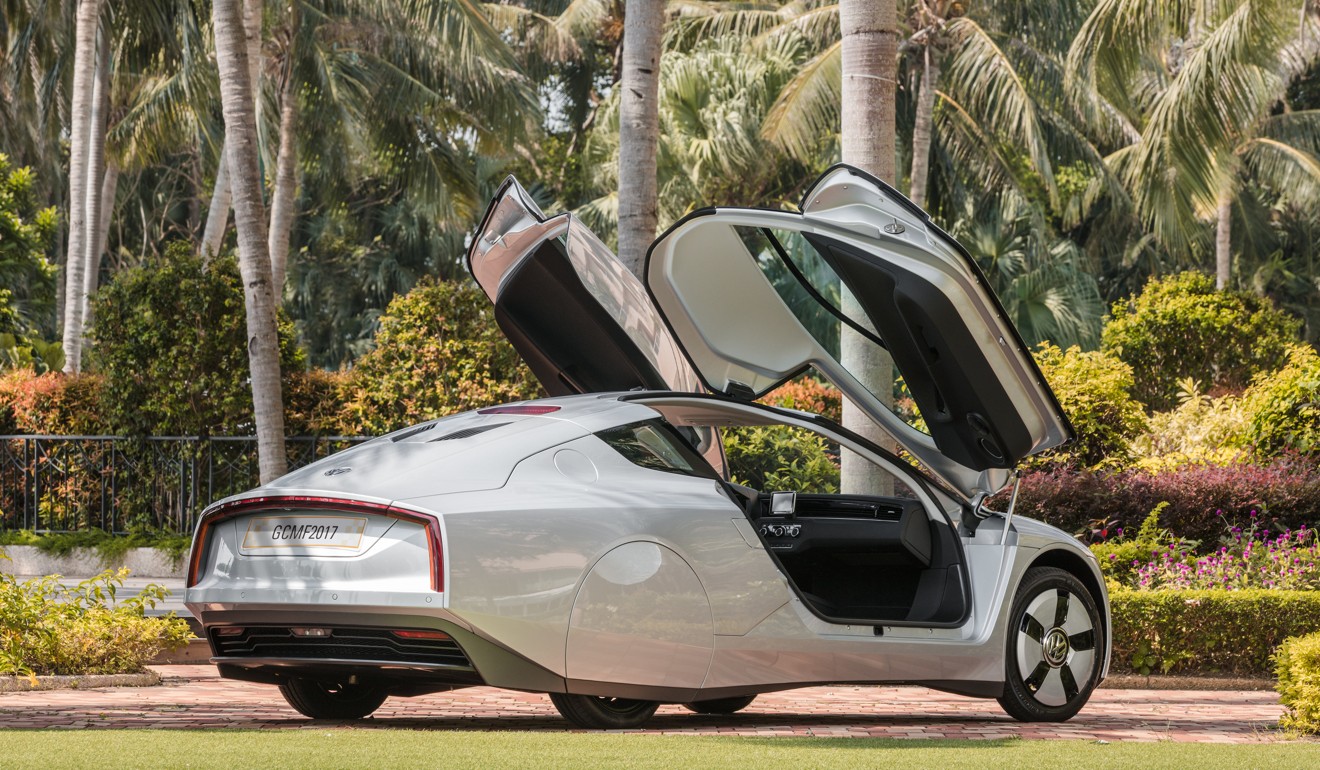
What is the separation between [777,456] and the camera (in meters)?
15.7

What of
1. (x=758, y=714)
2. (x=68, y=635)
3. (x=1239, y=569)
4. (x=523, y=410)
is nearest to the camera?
(x=523, y=410)

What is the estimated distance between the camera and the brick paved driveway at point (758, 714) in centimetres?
655

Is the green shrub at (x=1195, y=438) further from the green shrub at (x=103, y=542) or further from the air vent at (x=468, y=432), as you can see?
the green shrub at (x=103, y=542)

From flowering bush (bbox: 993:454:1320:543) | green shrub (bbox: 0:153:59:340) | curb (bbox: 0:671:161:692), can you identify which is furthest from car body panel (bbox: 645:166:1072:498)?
green shrub (bbox: 0:153:59:340)

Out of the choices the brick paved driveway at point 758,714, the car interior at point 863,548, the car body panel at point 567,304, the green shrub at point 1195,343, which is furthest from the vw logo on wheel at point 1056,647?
the green shrub at point 1195,343

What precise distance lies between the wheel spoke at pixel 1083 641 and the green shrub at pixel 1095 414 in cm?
718

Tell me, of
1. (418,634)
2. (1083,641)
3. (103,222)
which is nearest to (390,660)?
(418,634)

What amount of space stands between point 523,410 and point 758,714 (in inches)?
79.7

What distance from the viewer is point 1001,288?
34750 mm

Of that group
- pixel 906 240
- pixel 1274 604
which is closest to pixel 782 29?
pixel 1274 604

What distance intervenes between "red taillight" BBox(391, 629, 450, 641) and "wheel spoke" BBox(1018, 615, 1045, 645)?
292 centimetres

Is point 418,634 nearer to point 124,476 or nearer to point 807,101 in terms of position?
point 124,476

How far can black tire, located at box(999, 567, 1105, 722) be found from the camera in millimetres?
7164

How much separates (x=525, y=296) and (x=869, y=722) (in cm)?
265
